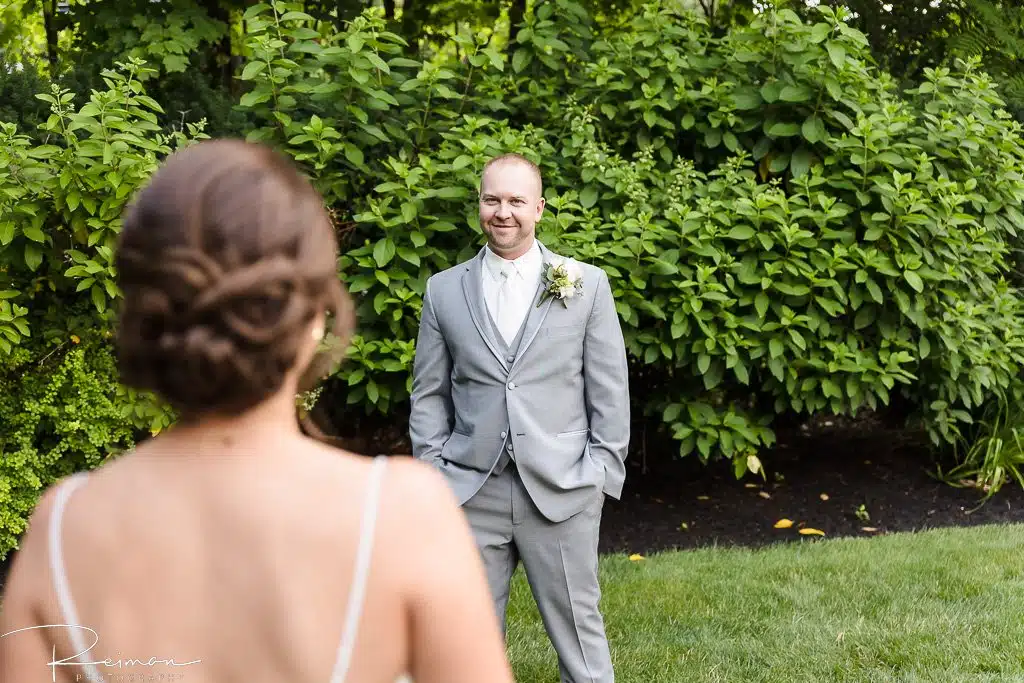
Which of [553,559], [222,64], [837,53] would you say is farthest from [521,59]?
[553,559]

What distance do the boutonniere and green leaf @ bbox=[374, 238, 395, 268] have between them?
6.19 ft

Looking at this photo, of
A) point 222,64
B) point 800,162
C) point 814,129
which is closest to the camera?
point 814,129

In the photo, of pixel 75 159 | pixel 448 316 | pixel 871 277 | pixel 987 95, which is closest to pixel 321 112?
pixel 75 159

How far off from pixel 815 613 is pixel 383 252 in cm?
280

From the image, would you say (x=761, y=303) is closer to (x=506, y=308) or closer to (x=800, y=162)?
(x=800, y=162)

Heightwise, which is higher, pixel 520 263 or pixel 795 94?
pixel 795 94

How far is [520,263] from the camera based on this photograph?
3.44m

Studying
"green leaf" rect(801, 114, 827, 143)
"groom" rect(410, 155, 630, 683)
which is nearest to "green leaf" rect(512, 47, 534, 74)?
"green leaf" rect(801, 114, 827, 143)

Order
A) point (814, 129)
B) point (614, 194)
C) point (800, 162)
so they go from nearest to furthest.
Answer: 1. point (614, 194)
2. point (814, 129)
3. point (800, 162)

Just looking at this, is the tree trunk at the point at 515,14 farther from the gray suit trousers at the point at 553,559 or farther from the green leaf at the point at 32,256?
Result: the gray suit trousers at the point at 553,559

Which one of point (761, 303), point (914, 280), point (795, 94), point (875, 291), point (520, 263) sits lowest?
point (761, 303)

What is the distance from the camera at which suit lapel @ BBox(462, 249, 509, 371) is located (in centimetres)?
336

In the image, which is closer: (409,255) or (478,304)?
(478,304)

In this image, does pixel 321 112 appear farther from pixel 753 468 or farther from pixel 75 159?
pixel 753 468
